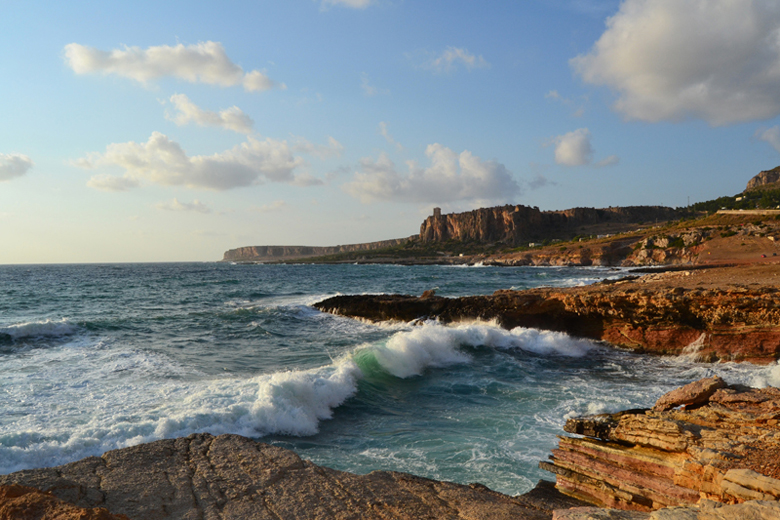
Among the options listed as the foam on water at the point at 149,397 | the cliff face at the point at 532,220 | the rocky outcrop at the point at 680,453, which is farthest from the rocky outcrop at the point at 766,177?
the rocky outcrop at the point at 680,453

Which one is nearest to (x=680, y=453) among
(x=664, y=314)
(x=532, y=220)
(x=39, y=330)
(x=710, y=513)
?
(x=710, y=513)

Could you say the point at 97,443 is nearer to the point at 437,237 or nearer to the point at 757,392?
the point at 757,392

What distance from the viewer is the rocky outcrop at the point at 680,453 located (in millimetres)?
→ 4016

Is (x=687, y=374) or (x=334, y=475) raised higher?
(x=334, y=475)

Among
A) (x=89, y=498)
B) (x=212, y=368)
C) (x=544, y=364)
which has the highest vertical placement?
(x=89, y=498)

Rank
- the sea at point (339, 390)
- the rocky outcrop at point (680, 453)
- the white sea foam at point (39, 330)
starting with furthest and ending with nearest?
1. the white sea foam at point (39, 330)
2. the sea at point (339, 390)
3. the rocky outcrop at point (680, 453)

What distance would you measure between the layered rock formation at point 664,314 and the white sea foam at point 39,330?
60.5ft

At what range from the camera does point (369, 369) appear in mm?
13047

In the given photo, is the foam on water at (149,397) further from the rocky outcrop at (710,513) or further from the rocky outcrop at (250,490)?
the rocky outcrop at (710,513)

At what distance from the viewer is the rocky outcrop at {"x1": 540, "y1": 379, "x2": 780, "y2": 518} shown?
402 cm

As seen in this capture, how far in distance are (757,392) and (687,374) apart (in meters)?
7.00

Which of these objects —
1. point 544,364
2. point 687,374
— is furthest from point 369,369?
point 687,374

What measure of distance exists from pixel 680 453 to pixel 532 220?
165 meters

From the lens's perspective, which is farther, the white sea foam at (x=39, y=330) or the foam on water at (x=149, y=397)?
the white sea foam at (x=39, y=330)
